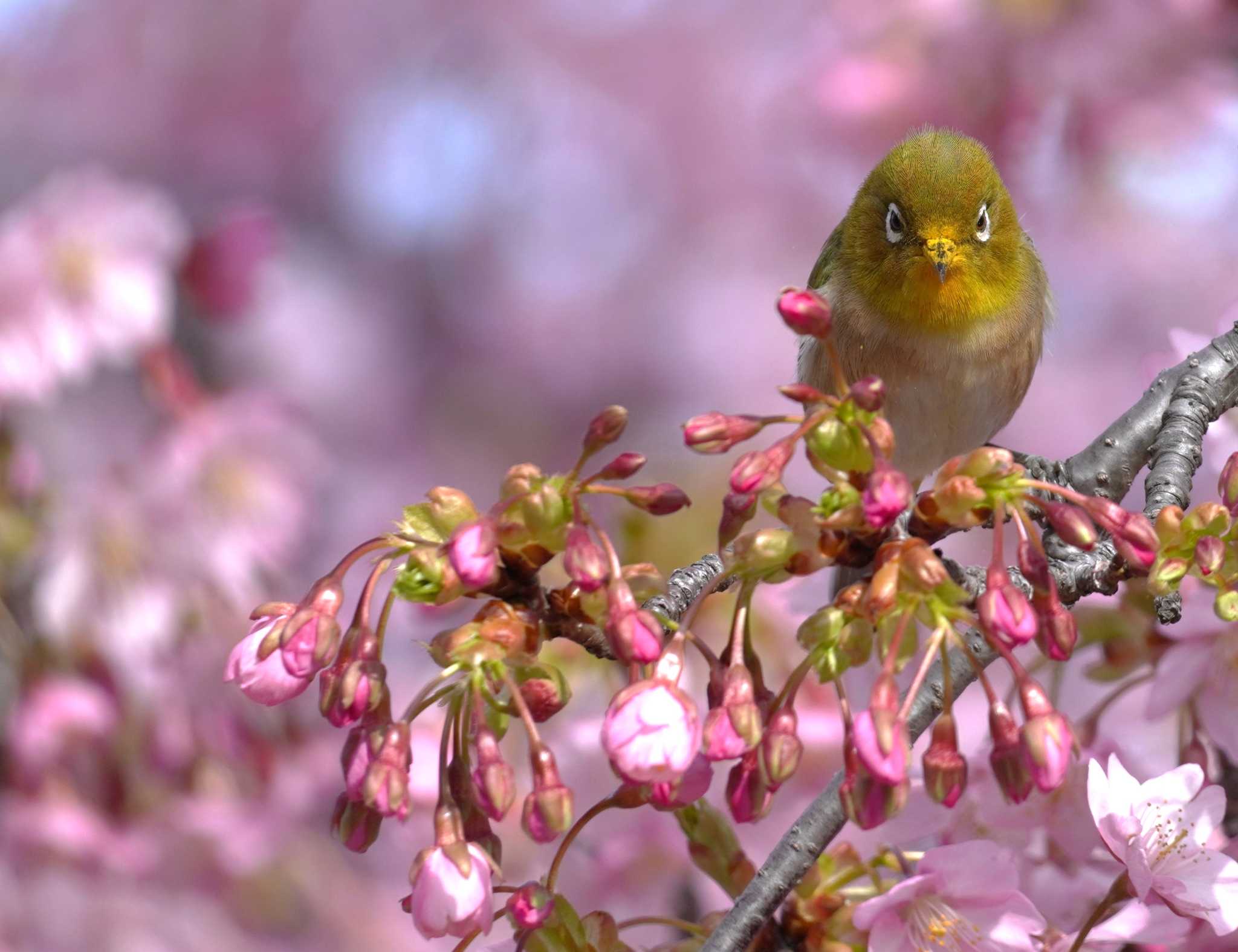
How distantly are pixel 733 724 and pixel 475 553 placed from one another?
207mm

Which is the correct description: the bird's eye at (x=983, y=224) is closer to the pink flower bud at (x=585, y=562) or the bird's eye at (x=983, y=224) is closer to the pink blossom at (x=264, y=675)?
the pink flower bud at (x=585, y=562)

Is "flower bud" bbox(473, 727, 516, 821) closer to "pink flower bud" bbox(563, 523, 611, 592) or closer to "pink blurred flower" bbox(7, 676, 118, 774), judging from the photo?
"pink flower bud" bbox(563, 523, 611, 592)

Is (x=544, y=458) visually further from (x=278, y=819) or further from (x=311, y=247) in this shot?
(x=278, y=819)

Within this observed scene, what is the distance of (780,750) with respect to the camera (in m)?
0.85

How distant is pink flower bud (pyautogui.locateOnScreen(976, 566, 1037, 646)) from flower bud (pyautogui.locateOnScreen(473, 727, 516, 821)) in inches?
12.9

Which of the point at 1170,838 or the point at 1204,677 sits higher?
the point at 1204,677

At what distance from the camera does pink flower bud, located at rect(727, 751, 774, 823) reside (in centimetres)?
87

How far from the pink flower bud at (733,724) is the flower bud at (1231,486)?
380 mm

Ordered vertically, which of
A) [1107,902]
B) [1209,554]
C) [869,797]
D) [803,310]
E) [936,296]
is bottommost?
[1107,902]

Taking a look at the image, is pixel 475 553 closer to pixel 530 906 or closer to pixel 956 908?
pixel 530 906

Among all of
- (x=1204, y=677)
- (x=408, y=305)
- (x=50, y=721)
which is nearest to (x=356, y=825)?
(x=1204, y=677)

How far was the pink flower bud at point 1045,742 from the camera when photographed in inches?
31.5

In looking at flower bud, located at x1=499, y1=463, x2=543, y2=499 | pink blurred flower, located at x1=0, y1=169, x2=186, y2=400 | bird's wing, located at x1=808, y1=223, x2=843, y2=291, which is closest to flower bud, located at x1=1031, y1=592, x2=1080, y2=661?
flower bud, located at x1=499, y1=463, x2=543, y2=499

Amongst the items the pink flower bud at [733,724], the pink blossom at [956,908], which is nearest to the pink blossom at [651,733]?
the pink flower bud at [733,724]
